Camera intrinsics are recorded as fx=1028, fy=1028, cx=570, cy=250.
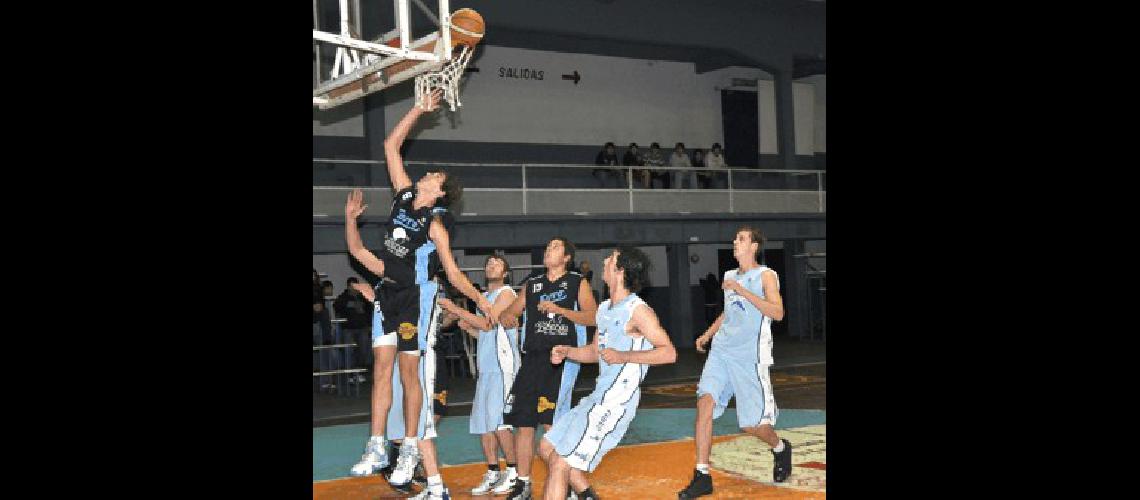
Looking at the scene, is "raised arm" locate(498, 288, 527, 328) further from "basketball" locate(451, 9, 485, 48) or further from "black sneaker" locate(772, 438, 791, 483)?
"basketball" locate(451, 9, 485, 48)

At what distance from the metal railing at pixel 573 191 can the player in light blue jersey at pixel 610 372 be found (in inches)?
435

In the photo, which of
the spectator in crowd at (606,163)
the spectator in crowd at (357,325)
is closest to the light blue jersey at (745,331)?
the spectator in crowd at (357,325)

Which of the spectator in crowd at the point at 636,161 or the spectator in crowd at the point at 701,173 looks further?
the spectator in crowd at the point at 701,173

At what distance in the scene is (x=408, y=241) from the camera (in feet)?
21.5

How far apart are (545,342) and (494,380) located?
34.1 inches

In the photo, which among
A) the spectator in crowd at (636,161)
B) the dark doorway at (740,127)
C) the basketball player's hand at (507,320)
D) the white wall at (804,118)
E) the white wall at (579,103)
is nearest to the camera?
the basketball player's hand at (507,320)

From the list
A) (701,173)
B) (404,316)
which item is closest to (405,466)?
(404,316)

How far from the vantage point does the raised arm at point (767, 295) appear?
7.00 meters

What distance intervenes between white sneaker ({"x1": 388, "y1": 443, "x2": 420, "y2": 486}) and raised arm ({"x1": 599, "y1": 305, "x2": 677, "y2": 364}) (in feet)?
4.67

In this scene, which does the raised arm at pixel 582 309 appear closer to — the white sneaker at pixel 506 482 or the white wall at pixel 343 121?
the white sneaker at pixel 506 482
